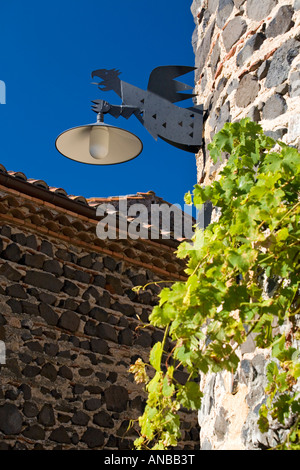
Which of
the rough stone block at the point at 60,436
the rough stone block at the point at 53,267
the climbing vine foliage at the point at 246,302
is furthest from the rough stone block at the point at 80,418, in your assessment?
the climbing vine foliage at the point at 246,302

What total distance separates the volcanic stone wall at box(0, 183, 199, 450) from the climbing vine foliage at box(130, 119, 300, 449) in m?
3.60

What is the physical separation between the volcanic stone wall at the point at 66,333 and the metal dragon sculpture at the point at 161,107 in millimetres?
2239

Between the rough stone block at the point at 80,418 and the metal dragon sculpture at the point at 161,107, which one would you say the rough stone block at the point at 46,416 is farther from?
the metal dragon sculpture at the point at 161,107

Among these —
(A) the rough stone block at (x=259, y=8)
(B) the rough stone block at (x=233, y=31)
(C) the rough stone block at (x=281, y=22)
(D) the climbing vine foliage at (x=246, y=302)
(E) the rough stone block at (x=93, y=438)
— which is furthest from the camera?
(E) the rough stone block at (x=93, y=438)

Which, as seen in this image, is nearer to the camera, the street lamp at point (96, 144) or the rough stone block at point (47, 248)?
the street lamp at point (96, 144)

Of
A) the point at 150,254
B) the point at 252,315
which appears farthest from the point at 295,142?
the point at 150,254

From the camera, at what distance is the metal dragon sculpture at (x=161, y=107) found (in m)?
4.20

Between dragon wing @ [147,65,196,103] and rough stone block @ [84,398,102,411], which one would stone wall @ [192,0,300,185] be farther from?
rough stone block @ [84,398,102,411]

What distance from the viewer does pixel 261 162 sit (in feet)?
9.78

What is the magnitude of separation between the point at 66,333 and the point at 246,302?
4543mm

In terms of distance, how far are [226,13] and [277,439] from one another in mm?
2476

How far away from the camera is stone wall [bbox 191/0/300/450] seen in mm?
2909

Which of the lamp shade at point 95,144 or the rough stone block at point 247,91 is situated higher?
the lamp shade at point 95,144

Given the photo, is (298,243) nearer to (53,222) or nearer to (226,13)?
(226,13)
